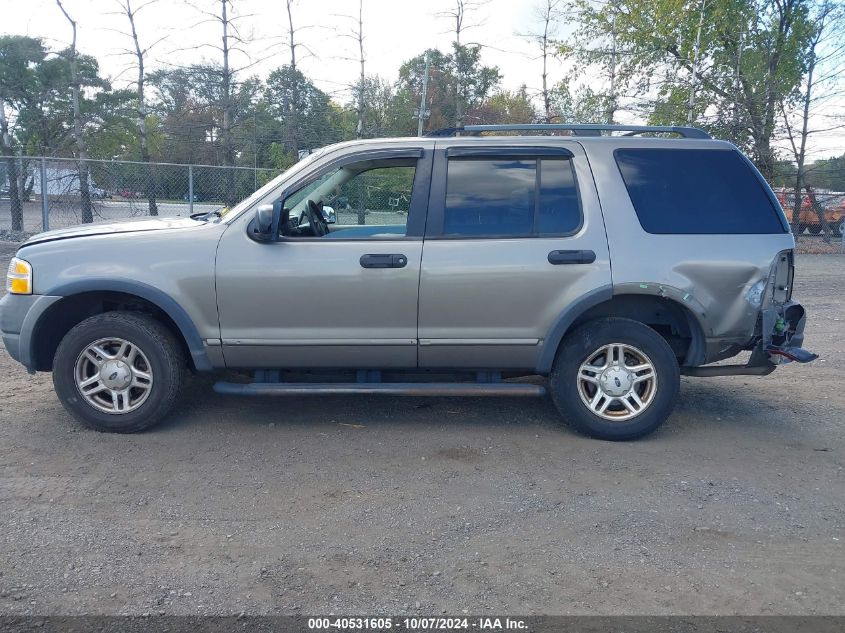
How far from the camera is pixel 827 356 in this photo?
7.59 m

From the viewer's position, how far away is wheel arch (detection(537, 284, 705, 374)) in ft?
15.8

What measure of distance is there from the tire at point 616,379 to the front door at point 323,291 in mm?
1071

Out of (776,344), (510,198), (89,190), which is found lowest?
(776,344)

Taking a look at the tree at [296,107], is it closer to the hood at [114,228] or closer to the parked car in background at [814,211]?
the parked car in background at [814,211]

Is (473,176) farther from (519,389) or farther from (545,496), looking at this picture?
(545,496)

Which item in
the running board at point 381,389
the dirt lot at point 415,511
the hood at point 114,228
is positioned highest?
the hood at point 114,228

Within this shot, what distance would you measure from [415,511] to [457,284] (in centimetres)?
156

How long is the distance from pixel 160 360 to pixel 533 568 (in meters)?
2.85

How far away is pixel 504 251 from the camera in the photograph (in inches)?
189

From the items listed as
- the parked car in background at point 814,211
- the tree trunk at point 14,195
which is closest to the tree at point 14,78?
the tree trunk at point 14,195

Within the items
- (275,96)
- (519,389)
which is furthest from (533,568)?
(275,96)

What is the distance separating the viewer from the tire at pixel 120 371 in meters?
4.83

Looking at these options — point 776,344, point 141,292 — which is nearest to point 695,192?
point 776,344

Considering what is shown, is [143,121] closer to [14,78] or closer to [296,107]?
[296,107]
